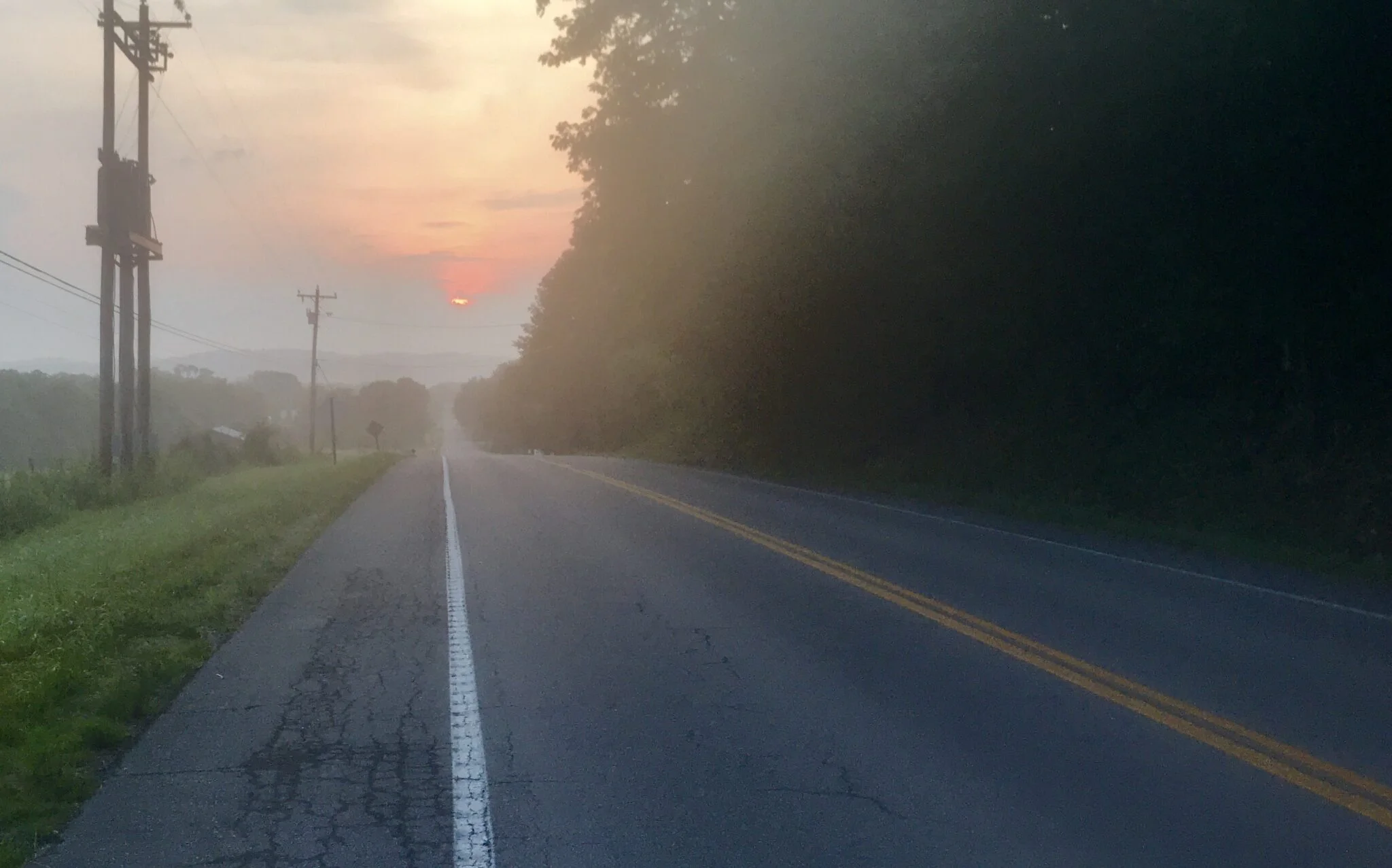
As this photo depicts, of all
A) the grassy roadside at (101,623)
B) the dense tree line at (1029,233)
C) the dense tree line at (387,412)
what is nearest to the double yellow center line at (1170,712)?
the grassy roadside at (101,623)

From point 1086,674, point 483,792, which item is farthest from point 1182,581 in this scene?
point 483,792

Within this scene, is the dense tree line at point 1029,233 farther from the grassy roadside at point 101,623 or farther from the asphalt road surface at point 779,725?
the grassy roadside at point 101,623

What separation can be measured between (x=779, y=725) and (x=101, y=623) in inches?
234

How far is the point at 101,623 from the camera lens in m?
10.1

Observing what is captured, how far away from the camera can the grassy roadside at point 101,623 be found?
652 cm

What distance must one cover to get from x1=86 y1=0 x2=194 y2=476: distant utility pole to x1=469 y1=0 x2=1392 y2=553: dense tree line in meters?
9.80

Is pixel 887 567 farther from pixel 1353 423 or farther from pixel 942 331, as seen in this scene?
pixel 942 331

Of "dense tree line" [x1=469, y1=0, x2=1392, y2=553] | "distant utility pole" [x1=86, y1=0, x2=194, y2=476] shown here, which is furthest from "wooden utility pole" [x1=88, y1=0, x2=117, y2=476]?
"dense tree line" [x1=469, y1=0, x2=1392, y2=553]

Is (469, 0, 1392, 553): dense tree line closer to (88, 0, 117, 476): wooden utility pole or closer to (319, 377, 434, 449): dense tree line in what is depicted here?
(88, 0, 117, 476): wooden utility pole

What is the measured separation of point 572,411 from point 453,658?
71886mm

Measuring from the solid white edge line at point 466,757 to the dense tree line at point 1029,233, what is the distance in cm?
1156

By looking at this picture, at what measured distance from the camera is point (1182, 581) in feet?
42.2

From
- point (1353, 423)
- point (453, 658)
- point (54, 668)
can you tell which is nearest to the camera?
point (54, 668)

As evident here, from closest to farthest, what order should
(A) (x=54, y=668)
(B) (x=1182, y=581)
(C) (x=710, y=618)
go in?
(A) (x=54, y=668)
(C) (x=710, y=618)
(B) (x=1182, y=581)
